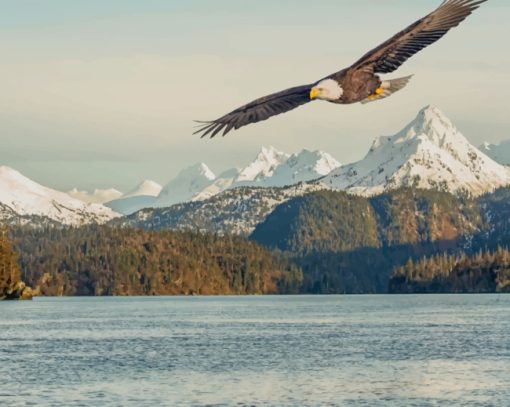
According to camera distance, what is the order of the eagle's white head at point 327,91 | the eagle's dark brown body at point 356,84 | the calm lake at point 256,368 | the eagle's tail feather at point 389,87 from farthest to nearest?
the calm lake at point 256,368 → the eagle's tail feather at point 389,87 → the eagle's dark brown body at point 356,84 → the eagle's white head at point 327,91

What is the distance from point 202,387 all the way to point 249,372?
41.9ft

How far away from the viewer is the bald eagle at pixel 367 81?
2675 cm

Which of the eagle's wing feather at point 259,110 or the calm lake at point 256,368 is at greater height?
the eagle's wing feather at point 259,110

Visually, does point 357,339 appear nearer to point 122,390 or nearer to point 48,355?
point 48,355

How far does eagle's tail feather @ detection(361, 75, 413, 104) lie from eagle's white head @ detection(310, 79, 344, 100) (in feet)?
3.97

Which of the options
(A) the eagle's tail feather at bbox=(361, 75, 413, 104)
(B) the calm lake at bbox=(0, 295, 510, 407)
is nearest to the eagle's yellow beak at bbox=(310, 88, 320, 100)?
(A) the eagle's tail feather at bbox=(361, 75, 413, 104)

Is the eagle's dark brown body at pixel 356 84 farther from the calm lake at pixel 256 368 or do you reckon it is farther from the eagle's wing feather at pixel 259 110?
the calm lake at pixel 256 368

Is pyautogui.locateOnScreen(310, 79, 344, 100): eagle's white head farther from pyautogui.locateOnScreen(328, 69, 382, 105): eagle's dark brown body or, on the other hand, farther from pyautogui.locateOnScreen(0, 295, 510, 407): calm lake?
pyautogui.locateOnScreen(0, 295, 510, 407): calm lake

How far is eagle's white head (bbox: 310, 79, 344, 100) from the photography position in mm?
26359

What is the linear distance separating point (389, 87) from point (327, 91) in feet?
13.6

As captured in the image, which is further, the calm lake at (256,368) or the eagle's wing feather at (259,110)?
the calm lake at (256,368)

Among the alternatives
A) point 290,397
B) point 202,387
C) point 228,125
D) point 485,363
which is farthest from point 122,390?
point 228,125

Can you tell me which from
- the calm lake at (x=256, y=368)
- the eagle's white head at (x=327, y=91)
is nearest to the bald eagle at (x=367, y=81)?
the eagle's white head at (x=327, y=91)

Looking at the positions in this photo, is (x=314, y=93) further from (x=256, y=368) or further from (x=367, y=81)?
(x=256, y=368)
